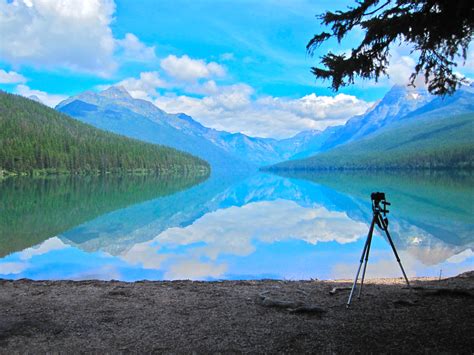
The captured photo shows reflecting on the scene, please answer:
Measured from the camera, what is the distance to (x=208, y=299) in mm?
9039

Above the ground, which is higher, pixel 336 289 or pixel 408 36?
pixel 408 36

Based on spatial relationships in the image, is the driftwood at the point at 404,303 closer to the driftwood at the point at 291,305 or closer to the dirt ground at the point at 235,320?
the dirt ground at the point at 235,320

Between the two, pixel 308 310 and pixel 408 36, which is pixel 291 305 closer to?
pixel 308 310

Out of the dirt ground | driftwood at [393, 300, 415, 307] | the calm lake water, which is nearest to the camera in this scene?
the dirt ground

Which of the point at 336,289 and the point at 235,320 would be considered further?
the point at 336,289

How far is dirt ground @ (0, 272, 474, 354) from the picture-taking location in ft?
19.9

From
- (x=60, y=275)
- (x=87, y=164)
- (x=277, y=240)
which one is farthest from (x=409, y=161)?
(x=60, y=275)

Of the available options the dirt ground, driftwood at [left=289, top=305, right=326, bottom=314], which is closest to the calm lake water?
the dirt ground

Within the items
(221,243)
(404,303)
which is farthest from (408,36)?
(221,243)

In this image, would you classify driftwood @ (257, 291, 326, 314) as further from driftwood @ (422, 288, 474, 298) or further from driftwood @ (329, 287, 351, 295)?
driftwood @ (422, 288, 474, 298)

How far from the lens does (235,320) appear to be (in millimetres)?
7348

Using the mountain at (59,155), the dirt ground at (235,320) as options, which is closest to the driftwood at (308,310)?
the dirt ground at (235,320)

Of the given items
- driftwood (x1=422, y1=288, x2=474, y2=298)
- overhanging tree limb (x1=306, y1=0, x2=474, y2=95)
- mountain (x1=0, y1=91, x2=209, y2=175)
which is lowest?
driftwood (x1=422, y1=288, x2=474, y2=298)

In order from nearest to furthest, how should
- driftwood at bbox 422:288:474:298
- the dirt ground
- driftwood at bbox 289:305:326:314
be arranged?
the dirt ground → driftwood at bbox 289:305:326:314 → driftwood at bbox 422:288:474:298
